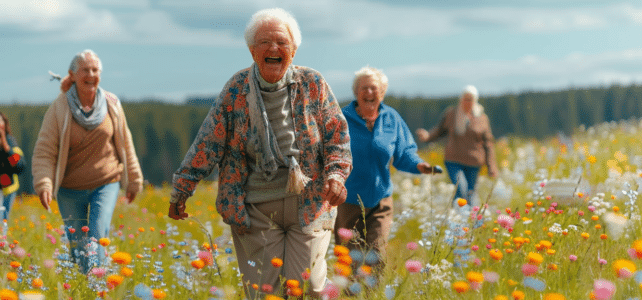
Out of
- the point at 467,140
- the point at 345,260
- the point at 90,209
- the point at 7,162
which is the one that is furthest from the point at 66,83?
the point at 467,140

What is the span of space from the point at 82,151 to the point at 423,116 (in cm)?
5038

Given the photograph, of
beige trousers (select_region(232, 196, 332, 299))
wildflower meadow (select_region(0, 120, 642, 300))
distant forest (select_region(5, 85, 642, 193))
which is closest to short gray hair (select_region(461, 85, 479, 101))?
wildflower meadow (select_region(0, 120, 642, 300))

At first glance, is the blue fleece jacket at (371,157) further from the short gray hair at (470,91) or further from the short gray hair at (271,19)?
the short gray hair at (470,91)

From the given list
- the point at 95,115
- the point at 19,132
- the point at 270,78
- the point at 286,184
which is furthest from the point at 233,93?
the point at 19,132

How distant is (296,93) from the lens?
11.5 ft

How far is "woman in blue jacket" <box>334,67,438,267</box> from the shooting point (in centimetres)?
461

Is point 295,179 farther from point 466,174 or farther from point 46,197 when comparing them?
point 466,174

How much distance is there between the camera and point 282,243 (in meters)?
3.68

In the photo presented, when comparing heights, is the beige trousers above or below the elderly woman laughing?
below

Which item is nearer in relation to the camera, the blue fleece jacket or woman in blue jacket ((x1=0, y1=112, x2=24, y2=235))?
the blue fleece jacket

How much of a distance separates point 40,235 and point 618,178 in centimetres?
624

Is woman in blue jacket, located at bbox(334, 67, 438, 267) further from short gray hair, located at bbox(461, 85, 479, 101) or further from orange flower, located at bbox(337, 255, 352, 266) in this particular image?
short gray hair, located at bbox(461, 85, 479, 101)

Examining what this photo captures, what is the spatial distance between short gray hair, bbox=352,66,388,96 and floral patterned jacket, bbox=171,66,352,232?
3.24 feet

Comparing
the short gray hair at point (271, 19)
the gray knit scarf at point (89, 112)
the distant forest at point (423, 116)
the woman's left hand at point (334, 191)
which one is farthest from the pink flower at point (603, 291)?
the distant forest at point (423, 116)
